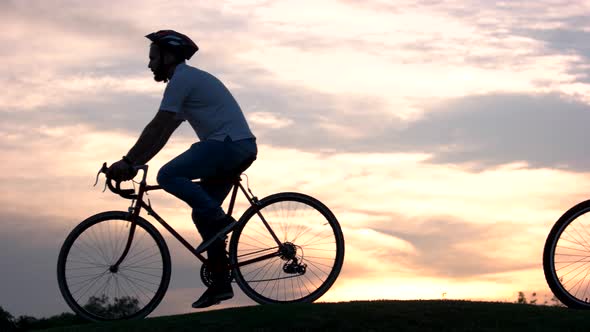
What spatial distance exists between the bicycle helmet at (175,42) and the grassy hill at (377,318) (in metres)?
2.76

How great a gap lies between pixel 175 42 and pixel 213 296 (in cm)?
274

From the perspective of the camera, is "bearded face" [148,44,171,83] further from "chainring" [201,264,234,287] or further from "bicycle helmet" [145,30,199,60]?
"chainring" [201,264,234,287]

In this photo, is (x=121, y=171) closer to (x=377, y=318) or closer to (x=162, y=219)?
(x=162, y=219)

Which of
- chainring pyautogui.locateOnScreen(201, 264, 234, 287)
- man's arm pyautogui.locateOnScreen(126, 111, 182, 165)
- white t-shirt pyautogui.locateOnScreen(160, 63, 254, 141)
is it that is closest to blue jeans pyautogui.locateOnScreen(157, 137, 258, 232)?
white t-shirt pyautogui.locateOnScreen(160, 63, 254, 141)

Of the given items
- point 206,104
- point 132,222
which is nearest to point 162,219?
point 132,222

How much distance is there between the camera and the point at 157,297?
8914 millimetres

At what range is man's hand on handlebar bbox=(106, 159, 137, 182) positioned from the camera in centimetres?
855

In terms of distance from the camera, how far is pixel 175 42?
27.6 ft

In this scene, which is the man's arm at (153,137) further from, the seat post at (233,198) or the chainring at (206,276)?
the chainring at (206,276)

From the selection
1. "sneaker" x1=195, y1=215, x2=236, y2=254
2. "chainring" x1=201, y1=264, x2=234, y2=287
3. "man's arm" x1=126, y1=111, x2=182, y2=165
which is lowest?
"chainring" x1=201, y1=264, x2=234, y2=287

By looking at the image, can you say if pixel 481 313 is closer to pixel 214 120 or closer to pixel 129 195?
pixel 214 120

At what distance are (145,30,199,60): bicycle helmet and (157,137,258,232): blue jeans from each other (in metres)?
1.00

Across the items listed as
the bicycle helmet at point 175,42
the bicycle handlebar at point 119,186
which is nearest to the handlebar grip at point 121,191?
the bicycle handlebar at point 119,186

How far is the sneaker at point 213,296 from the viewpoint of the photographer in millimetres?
8688
